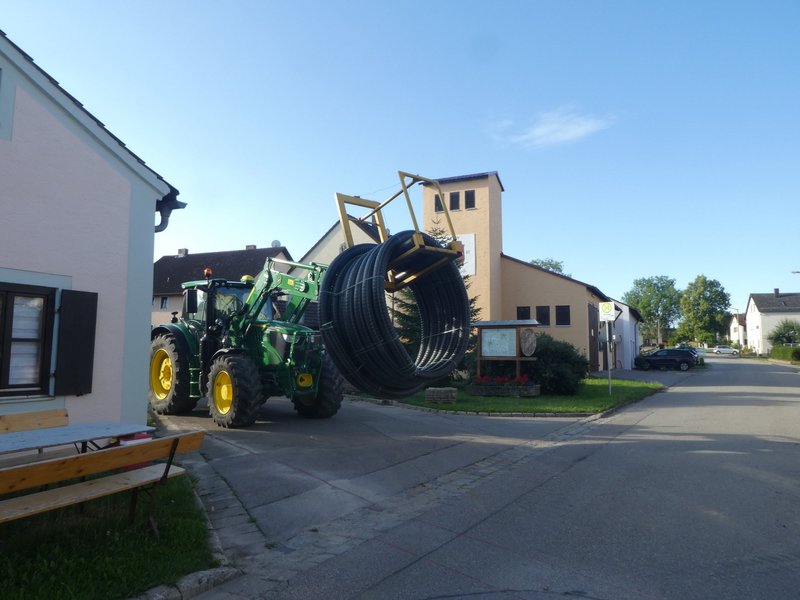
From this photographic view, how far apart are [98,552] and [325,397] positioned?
777 cm

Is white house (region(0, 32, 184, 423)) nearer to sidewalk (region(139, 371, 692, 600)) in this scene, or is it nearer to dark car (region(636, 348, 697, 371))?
sidewalk (region(139, 371, 692, 600))

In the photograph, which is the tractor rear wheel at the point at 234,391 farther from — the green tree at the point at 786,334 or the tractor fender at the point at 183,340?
the green tree at the point at 786,334

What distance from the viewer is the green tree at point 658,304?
108625mm

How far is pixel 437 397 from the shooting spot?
1622 cm

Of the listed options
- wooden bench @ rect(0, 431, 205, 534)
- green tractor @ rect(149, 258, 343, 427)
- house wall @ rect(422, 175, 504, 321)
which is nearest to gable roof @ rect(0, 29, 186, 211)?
green tractor @ rect(149, 258, 343, 427)

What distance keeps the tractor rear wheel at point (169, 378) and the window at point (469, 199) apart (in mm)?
20780

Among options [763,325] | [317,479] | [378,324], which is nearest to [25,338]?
[317,479]

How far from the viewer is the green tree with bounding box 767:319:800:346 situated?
67.2 meters

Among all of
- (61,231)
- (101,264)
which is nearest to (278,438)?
(101,264)

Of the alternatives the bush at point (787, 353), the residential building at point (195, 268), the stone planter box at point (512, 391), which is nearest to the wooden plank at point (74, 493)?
the stone planter box at point (512, 391)

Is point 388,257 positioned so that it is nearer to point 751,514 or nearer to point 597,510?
point 597,510

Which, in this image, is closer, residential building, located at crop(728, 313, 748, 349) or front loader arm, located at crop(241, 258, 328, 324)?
front loader arm, located at crop(241, 258, 328, 324)

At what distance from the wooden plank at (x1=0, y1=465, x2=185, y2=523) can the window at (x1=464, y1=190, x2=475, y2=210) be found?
27.0 m

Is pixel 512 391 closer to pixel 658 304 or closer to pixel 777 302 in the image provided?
pixel 777 302
